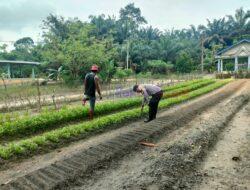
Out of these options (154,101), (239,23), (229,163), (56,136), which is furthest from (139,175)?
(239,23)

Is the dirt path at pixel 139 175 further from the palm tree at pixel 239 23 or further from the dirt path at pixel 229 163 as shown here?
the palm tree at pixel 239 23

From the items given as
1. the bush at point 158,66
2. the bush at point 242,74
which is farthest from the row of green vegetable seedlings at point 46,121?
the bush at point 158,66

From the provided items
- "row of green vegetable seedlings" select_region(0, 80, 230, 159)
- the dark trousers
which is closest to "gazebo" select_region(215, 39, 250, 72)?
the dark trousers

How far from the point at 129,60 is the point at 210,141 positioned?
124ft

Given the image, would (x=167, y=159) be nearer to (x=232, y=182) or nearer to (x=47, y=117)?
(x=232, y=182)

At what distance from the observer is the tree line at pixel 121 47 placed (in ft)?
81.6

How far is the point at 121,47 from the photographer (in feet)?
146

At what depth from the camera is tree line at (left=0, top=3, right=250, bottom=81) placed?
→ 2487cm

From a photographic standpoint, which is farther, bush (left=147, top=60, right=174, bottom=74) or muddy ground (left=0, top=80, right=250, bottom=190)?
bush (left=147, top=60, right=174, bottom=74)

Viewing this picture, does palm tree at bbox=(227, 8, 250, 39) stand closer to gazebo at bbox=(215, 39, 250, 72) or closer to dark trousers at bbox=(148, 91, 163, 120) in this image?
gazebo at bbox=(215, 39, 250, 72)

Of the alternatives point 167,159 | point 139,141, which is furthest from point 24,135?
point 167,159

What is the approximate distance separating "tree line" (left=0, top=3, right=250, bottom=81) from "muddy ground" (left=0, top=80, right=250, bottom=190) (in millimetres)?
13486

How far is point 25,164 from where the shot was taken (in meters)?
5.95

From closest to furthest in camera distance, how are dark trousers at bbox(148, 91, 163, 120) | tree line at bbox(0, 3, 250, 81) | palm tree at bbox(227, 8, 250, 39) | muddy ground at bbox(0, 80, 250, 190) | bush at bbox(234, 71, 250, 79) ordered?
muddy ground at bbox(0, 80, 250, 190), dark trousers at bbox(148, 91, 163, 120), tree line at bbox(0, 3, 250, 81), bush at bbox(234, 71, 250, 79), palm tree at bbox(227, 8, 250, 39)
